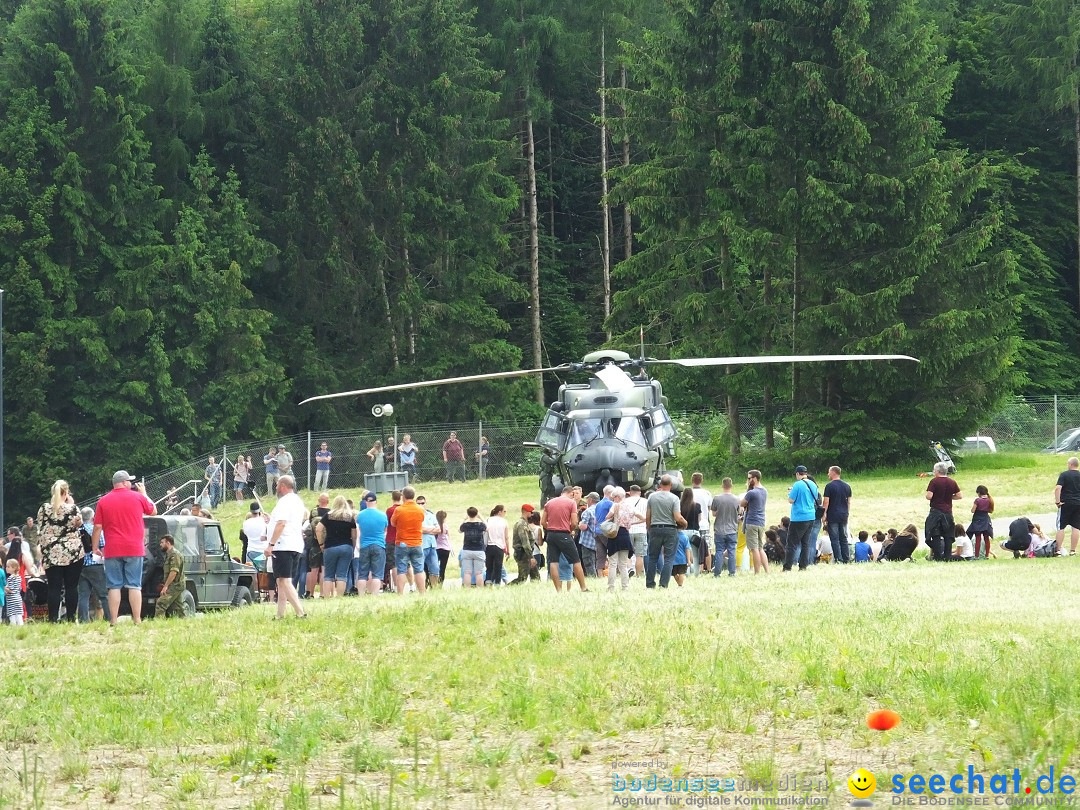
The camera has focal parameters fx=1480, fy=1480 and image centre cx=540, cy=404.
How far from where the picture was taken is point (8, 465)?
47250 millimetres

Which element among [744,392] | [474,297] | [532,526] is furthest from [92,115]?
[532,526]

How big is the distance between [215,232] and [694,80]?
1757 centimetres

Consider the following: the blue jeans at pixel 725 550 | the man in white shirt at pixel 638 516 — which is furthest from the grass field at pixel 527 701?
the blue jeans at pixel 725 550

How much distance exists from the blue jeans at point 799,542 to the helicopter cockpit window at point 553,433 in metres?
6.66

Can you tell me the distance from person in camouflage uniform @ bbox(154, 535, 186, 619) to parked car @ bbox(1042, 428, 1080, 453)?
107 feet

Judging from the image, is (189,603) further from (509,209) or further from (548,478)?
(509,209)

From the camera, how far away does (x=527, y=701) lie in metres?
9.04

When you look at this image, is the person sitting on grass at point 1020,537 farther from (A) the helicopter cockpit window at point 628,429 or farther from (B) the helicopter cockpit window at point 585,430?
(B) the helicopter cockpit window at point 585,430

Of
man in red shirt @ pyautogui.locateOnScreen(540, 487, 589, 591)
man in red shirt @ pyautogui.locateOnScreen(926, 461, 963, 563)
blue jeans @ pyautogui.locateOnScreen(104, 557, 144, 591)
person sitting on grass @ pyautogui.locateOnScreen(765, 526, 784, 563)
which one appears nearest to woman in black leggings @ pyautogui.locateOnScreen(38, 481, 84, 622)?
blue jeans @ pyautogui.locateOnScreen(104, 557, 144, 591)

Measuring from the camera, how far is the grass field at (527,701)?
24.0ft

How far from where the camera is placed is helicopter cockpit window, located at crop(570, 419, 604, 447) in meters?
26.0

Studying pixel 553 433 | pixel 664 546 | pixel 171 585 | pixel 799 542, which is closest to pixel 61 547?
pixel 171 585

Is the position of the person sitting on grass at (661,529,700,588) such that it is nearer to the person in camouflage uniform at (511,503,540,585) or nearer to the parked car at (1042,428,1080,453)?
the person in camouflage uniform at (511,503,540,585)

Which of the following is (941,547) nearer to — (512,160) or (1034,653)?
(1034,653)
